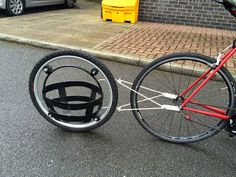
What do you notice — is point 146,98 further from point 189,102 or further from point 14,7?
point 14,7

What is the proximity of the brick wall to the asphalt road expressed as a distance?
507 cm

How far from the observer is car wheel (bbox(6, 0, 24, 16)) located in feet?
26.0

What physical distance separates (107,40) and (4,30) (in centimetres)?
255

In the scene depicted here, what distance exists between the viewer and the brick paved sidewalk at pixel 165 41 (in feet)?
17.4

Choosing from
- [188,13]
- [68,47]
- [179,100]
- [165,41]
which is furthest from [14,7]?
[179,100]

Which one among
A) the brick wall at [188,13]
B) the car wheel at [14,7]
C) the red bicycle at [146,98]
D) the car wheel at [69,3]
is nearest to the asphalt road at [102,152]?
the red bicycle at [146,98]

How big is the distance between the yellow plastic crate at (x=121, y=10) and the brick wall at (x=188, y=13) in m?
0.40

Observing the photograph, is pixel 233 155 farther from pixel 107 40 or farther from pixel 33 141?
pixel 107 40

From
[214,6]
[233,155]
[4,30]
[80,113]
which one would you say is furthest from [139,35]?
[233,155]

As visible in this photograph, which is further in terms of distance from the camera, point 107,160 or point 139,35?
point 139,35

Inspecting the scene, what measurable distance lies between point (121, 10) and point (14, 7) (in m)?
3.29

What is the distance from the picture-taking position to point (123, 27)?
718 cm

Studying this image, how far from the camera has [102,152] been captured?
262cm

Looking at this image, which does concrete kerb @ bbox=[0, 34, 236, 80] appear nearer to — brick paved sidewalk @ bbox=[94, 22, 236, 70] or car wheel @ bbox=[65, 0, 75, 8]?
brick paved sidewalk @ bbox=[94, 22, 236, 70]
